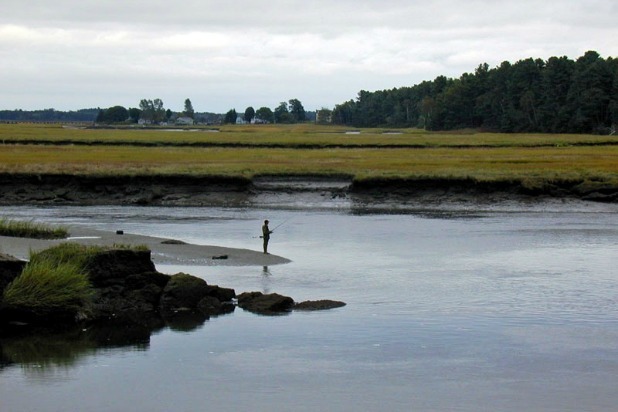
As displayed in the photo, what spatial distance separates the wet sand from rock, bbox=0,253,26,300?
534 cm

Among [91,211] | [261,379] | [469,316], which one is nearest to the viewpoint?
[261,379]

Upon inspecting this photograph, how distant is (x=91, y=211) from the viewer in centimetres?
4966

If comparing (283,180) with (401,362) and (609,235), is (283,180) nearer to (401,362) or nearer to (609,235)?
(609,235)

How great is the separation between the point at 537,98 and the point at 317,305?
454 feet

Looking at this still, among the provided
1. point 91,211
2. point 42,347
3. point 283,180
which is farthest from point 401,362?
point 283,180

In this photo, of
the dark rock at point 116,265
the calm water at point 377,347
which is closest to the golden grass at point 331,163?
the calm water at point 377,347

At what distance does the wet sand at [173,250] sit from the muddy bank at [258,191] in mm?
18632

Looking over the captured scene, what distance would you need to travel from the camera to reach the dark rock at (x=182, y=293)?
2406 cm

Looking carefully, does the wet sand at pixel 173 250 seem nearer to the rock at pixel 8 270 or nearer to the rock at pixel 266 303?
the rock at pixel 8 270

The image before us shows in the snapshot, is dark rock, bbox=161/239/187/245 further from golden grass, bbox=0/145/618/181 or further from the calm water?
golden grass, bbox=0/145/618/181

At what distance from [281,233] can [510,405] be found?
2383 centimetres

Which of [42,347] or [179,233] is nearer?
[42,347]

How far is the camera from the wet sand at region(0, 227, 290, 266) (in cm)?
3005

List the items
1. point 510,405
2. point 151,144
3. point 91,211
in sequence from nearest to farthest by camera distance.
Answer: point 510,405 → point 91,211 → point 151,144
